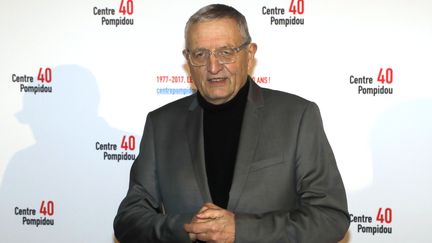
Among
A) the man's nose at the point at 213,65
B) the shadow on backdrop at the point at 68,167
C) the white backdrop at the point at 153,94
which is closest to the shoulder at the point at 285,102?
the man's nose at the point at 213,65

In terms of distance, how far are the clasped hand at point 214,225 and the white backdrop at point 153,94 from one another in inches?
58.9

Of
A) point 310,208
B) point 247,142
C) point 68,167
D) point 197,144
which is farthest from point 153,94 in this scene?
point 310,208

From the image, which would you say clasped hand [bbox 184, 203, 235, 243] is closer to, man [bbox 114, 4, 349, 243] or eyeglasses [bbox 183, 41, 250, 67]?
man [bbox 114, 4, 349, 243]

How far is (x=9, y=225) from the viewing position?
344 centimetres

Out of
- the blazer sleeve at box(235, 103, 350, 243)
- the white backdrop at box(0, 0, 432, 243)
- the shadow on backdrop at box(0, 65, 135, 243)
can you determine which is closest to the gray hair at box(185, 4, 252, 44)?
the blazer sleeve at box(235, 103, 350, 243)

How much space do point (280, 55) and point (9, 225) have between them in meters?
1.95

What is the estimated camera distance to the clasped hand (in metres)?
1.75

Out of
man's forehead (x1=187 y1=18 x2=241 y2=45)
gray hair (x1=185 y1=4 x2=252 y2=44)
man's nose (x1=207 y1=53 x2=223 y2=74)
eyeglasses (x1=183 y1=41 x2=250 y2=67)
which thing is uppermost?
gray hair (x1=185 y1=4 x2=252 y2=44)

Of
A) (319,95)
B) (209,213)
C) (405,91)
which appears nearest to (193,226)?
(209,213)

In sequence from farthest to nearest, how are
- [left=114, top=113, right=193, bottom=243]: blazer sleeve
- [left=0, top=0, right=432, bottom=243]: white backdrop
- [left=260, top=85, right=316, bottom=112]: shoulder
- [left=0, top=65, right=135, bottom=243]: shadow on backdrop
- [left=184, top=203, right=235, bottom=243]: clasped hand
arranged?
1. [left=0, top=65, right=135, bottom=243]: shadow on backdrop
2. [left=0, top=0, right=432, bottom=243]: white backdrop
3. [left=260, top=85, right=316, bottom=112]: shoulder
4. [left=114, top=113, right=193, bottom=243]: blazer sleeve
5. [left=184, top=203, right=235, bottom=243]: clasped hand

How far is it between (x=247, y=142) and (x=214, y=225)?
1.14 feet

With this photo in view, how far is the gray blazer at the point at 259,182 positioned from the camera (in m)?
1.83

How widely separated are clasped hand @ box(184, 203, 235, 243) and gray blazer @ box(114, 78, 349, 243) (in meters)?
0.03

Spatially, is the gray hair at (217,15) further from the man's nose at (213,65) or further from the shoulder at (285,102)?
the shoulder at (285,102)
